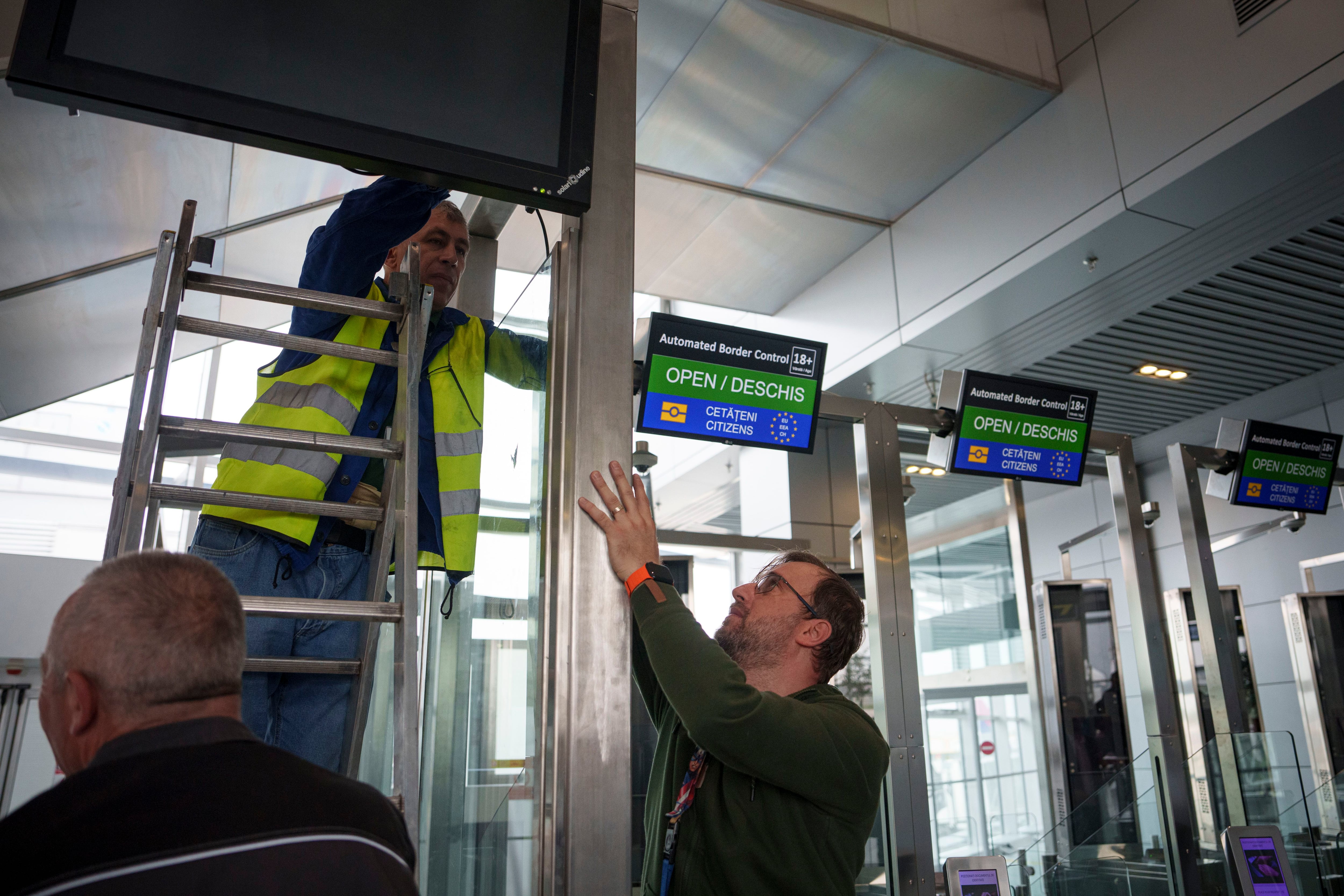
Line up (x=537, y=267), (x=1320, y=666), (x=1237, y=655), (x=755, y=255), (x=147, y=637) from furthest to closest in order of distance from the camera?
(x=1237, y=655) → (x=1320, y=666) → (x=755, y=255) → (x=537, y=267) → (x=147, y=637)

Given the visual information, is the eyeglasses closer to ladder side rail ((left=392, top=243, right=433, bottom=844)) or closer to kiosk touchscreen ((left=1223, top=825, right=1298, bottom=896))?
ladder side rail ((left=392, top=243, right=433, bottom=844))

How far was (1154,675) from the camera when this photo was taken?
19.1 feet

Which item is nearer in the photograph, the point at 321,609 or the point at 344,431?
the point at 321,609

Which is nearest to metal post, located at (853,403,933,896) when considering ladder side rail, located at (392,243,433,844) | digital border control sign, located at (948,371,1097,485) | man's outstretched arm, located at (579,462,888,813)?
digital border control sign, located at (948,371,1097,485)

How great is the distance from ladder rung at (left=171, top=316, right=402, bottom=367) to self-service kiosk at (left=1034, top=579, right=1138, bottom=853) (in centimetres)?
842

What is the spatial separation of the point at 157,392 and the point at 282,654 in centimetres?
68

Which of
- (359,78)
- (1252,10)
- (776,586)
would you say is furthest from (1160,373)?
(359,78)

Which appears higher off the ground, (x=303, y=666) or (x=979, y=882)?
(x=303, y=666)

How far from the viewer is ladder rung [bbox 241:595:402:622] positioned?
1.83m

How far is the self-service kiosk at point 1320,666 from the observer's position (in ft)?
30.4

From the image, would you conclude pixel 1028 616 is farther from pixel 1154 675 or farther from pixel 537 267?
pixel 537 267

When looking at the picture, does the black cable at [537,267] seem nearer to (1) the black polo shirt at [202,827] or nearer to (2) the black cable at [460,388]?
(2) the black cable at [460,388]

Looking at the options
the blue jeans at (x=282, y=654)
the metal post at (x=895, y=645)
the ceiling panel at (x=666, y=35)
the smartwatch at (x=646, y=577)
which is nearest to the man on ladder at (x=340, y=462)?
the blue jeans at (x=282, y=654)

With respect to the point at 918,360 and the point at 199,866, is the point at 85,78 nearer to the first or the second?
the point at 199,866
